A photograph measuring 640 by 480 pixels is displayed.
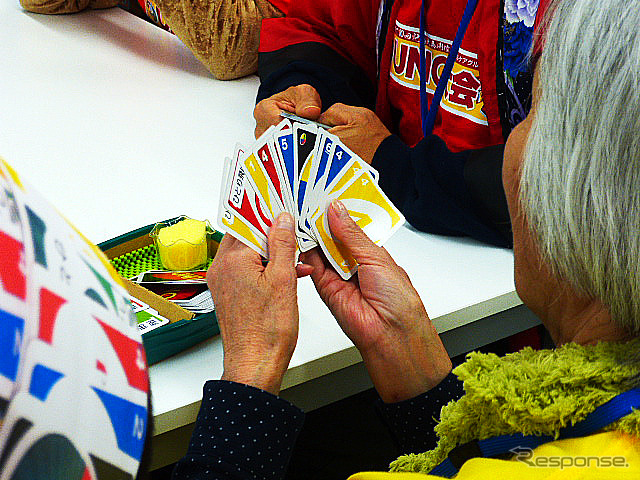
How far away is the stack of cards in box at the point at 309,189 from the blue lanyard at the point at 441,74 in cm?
37

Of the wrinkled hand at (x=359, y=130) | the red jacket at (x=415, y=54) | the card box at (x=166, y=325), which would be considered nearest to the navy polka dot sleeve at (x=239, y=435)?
the card box at (x=166, y=325)

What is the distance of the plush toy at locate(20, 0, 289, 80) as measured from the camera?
6.95ft

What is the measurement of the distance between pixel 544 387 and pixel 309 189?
570mm

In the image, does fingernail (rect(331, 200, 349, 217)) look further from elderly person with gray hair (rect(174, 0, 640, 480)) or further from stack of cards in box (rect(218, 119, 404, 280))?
elderly person with gray hair (rect(174, 0, 640, 480))

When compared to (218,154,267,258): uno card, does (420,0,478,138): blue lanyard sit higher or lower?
higher

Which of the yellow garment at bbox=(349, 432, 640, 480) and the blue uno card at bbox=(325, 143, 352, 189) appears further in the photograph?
the blue uno card at bbox=(325, 143, 352, 189)

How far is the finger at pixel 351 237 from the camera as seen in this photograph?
3.71ft

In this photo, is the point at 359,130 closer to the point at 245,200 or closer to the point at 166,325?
the point at 245,200

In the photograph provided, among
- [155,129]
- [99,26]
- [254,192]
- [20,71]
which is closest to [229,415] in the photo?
[254,192]

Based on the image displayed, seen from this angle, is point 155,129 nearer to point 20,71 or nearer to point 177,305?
point 20,71

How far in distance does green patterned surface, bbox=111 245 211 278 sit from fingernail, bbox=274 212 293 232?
20 centimetres

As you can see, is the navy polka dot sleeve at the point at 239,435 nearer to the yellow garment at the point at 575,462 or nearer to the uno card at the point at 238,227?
the uno card at the point at 238,227

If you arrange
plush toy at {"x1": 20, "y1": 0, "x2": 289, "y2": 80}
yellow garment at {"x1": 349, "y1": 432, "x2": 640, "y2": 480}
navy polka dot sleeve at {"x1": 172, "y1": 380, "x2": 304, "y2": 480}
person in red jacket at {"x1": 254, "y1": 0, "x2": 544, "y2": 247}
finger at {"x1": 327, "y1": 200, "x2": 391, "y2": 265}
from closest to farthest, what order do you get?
yellow garment at {"x1": 349, "y1": 432, "x2": 640, "y2": 480}
navy polka dot sleeve at {"x1": 172, "y1": 380, "x2": 304, "y2": 480}
finger at {"x1": 327, "y1": 200, "x2": 391, "y2": 265}
person in red jacket at {"x1": 254, "y1": 0, "x2": 544, "y2": 247}
plush toy at {"x1": 20, "y1": 0, "x2": 289, "y2": 80}

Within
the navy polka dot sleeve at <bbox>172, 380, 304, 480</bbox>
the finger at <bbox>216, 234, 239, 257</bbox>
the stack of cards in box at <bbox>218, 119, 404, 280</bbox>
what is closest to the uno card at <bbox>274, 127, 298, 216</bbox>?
Result: the stack of cards in box at <bbox>218, 119, 404, 280</bbox>
